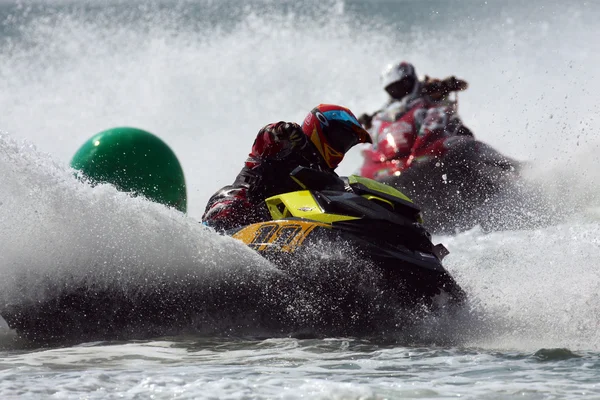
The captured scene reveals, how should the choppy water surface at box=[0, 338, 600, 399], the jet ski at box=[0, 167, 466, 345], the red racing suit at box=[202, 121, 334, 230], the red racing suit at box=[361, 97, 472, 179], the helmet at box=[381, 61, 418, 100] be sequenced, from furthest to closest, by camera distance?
the helmet at box=[381, 61, 418, 100]
the red racing suit at box=[361, 97, 472, 179]
the red racing suit at box=[202, 121, 334, 230]
the jet ski at box=[0, 167, 466, 345]
the choppy water surface at box=[0, 338, 600, 399]

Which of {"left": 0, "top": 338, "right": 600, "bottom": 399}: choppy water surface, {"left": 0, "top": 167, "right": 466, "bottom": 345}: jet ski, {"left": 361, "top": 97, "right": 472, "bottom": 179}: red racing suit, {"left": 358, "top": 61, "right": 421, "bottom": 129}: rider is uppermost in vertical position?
{"left": 358, "top": 61, "right": 421, "bottom": 129}: rider

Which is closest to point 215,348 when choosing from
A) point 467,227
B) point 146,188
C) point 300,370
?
point 300,370

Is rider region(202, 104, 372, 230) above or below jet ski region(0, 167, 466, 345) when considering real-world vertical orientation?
above

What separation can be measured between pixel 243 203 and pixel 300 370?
1.78 m

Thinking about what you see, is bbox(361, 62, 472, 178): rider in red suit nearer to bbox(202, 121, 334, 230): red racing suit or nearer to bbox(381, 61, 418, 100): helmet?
bbox(381, 61, 418, 100): helmet

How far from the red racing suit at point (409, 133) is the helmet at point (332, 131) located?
6061mm

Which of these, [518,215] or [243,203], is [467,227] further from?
[243,203]

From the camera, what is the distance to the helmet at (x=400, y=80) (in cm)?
1239

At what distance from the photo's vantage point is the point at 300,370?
294cm

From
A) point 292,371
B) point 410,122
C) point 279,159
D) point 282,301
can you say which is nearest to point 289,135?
point 279,159

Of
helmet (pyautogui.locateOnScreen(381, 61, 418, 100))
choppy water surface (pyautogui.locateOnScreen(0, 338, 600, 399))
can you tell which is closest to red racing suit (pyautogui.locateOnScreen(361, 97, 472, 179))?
helmet (pyautogui.locateOnScreen(381, 61, 418, 100))

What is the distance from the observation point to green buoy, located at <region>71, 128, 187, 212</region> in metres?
8.98

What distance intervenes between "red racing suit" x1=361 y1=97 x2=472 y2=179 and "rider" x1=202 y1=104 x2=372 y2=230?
6098mm

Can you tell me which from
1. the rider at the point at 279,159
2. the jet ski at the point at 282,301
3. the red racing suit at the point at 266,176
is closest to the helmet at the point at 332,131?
the rider at the point at 279,159
